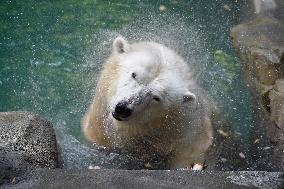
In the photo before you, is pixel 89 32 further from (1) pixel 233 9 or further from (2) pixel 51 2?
(1) pixel 233 9

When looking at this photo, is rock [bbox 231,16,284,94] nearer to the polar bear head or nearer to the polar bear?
the polar bear

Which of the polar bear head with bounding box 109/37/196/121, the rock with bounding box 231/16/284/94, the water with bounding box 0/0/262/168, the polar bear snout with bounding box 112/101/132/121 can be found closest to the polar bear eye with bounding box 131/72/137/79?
the polar bear head with bounding box 109/37/196/121

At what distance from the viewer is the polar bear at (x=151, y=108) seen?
13.7 ft

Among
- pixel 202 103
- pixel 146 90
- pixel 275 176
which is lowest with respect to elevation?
pixel 202 103

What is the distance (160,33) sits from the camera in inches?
246

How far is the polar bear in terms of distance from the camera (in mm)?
4188

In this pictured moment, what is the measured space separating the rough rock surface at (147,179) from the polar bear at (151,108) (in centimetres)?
118

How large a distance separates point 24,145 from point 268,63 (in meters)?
3.14

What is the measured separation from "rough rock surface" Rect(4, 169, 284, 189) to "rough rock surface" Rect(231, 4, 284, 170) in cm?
165

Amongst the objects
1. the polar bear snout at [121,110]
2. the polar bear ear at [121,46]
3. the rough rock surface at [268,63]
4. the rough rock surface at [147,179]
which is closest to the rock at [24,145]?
the rough rock surface at [147,179]

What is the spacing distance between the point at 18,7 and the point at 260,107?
4.44 metres

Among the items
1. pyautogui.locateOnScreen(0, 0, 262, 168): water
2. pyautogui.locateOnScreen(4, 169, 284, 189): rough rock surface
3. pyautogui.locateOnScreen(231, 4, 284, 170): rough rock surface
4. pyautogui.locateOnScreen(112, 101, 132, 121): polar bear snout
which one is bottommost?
pyautogui.locateOnScreen(0, 0, 262, 168): water

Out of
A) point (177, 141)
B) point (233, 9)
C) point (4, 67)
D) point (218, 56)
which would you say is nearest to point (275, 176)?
point (177, 141)

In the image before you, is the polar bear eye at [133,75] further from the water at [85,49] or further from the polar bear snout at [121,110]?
the water at [85,49]
